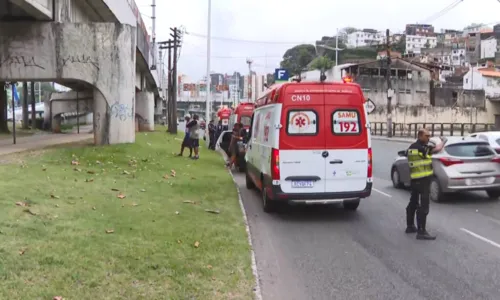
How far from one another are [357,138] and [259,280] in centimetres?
434

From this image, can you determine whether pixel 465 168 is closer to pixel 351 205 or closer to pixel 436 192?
pixel 436 192

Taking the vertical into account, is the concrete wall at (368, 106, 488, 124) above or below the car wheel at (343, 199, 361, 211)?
above

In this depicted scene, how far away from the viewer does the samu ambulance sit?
29.8 ft

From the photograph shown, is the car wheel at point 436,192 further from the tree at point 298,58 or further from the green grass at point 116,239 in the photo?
the tree at point 298,58

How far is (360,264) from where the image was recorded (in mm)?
6410

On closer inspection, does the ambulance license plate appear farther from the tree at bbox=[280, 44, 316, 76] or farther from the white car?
the tree at bbox=[280, 44, 316, 76]

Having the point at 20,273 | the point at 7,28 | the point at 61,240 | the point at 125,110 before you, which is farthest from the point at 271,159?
the point at 7,28

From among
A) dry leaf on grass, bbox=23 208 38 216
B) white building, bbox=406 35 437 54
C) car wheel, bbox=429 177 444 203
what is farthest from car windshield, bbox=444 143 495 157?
white building, bbox=406 35 437 54

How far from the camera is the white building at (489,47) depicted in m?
114

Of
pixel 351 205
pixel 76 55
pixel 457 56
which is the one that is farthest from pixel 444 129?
pixel 457 56

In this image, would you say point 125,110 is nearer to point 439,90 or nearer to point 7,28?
point 7,28

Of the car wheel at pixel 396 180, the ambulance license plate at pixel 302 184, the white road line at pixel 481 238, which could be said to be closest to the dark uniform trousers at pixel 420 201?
the white road line at pixel 481 238

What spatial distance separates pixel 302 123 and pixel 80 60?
1035cm

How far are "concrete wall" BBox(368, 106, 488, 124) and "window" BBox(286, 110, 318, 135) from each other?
165 ft
